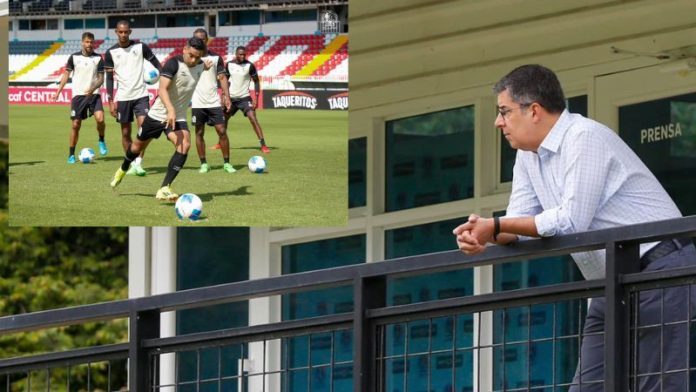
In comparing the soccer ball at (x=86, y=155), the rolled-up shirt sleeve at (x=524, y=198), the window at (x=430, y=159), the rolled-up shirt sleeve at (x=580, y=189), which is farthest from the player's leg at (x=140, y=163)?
the rolled-up shirt sleeve at (x=580, y=189)

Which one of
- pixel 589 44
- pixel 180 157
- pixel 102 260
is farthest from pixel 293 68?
pixel 102 260

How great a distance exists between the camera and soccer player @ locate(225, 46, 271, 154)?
1020 centimetres

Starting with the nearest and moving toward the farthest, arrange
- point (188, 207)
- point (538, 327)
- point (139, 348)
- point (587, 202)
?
1. point (587, 202)
2. point (139, 348)
3. point (538, 327)
4. point (188, 207)

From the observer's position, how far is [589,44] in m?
9.50

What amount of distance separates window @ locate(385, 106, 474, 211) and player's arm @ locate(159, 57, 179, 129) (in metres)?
1.32

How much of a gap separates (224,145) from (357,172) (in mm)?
832

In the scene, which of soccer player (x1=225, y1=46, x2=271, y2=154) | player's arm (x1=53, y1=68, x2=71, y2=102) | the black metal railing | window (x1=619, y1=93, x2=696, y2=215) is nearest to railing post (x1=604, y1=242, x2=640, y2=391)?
the black metal railing

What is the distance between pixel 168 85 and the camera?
1045cm

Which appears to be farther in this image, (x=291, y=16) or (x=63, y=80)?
(x=63, y=80)

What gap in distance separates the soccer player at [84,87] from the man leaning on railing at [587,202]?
5.59 m

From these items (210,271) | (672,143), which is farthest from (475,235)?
(210,271)

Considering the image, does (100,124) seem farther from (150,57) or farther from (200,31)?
(200,31)

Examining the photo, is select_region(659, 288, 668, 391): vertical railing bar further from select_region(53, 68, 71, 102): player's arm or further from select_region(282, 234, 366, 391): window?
select_region(53, 68, 71, 102): player's arm

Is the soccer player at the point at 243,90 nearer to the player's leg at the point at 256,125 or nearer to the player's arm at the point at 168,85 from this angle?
the player's leg at the point at 256,125
